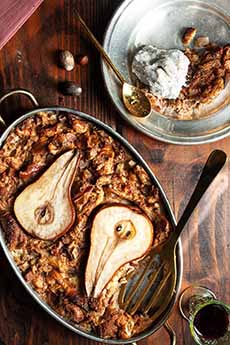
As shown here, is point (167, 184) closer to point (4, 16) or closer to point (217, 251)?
point (217, 251)

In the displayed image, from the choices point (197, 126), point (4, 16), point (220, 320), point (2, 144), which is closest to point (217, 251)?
point (220, 320)

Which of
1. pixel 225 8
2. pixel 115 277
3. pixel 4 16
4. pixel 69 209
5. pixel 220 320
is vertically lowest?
pixel 220 320

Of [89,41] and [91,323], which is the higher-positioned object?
[89,41]

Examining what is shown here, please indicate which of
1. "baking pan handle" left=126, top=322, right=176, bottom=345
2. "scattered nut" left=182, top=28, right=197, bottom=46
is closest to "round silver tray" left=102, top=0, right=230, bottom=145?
"scattered nut" left=182, top=28, right=197, bottom=46

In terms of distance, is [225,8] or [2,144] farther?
[225,8]

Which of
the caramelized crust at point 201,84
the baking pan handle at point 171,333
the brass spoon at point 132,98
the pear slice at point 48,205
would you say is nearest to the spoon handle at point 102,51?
the brass spoon at point 132,98

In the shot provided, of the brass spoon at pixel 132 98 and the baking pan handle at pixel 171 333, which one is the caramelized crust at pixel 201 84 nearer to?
the brass spoon at pixel 132 98

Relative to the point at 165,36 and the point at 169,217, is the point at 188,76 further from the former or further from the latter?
the point at 169,217

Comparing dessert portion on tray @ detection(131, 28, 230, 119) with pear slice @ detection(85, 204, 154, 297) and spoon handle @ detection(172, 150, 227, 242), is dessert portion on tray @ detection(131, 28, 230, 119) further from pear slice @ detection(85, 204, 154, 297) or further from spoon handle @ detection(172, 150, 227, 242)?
pear slice @ detection(85, 204, 154, 297)
